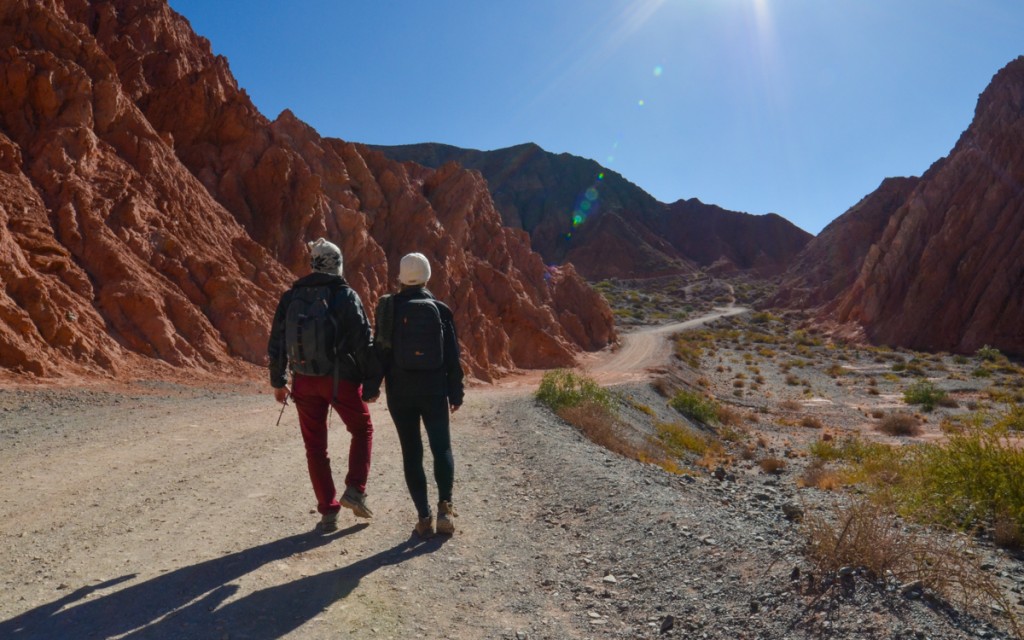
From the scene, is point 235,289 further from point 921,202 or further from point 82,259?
point 921,202

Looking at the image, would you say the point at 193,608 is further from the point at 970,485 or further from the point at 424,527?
the point at 970,485

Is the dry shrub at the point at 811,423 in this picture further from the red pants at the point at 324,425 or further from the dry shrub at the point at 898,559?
the red pants at the point at 324,425

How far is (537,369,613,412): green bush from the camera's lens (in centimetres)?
1509

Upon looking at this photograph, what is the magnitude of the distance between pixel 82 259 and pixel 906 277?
197 ft

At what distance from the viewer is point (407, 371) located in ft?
16.2

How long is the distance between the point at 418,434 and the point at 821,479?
853 centimetres

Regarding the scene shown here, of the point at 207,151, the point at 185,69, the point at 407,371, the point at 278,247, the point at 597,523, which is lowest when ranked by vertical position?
the point at 597,523

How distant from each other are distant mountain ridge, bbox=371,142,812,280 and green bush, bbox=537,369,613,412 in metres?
98.6

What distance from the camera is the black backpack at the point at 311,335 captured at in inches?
186

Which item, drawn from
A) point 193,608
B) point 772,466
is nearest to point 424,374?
point 193,608

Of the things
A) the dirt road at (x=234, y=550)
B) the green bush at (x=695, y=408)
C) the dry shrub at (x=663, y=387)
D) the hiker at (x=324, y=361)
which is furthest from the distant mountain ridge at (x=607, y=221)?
the hiker at (x=324, y=361)

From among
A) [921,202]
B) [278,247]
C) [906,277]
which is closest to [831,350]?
[906,277]

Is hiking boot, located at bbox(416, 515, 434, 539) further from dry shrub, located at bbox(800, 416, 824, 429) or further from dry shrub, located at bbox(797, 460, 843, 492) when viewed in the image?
dry shrub, located at bbox(800, 416, 824, 429)

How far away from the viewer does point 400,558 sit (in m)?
4.69
